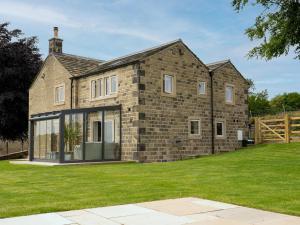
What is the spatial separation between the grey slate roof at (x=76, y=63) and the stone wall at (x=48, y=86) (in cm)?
30

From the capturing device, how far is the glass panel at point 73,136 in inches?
870

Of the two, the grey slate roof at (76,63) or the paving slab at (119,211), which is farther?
the grey slate roof at (76,63)

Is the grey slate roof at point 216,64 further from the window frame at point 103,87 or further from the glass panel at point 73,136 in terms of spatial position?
the glass panel at point 73,136

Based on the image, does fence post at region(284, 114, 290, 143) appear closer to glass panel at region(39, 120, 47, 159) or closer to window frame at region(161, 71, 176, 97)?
window frame at region(161, 71, 176, 97)

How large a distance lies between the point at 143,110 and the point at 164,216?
15.8 metres

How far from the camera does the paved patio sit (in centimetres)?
675

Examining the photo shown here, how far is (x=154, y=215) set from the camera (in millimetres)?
7309

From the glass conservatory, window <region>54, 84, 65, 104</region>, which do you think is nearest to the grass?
the glass conservatory

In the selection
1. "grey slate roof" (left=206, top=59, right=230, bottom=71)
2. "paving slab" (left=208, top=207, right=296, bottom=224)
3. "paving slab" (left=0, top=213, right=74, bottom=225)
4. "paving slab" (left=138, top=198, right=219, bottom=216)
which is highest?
"grey slate roof" (left=206, top=59, right=230, bottom=71)

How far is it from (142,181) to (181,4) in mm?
5216

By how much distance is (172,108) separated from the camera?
80.9 feet

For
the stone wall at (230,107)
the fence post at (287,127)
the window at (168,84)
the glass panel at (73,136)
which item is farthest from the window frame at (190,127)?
the glass panel at (73,136)

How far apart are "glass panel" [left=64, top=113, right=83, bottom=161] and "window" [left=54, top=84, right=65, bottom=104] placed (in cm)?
590

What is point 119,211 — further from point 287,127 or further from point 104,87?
point 287,127
